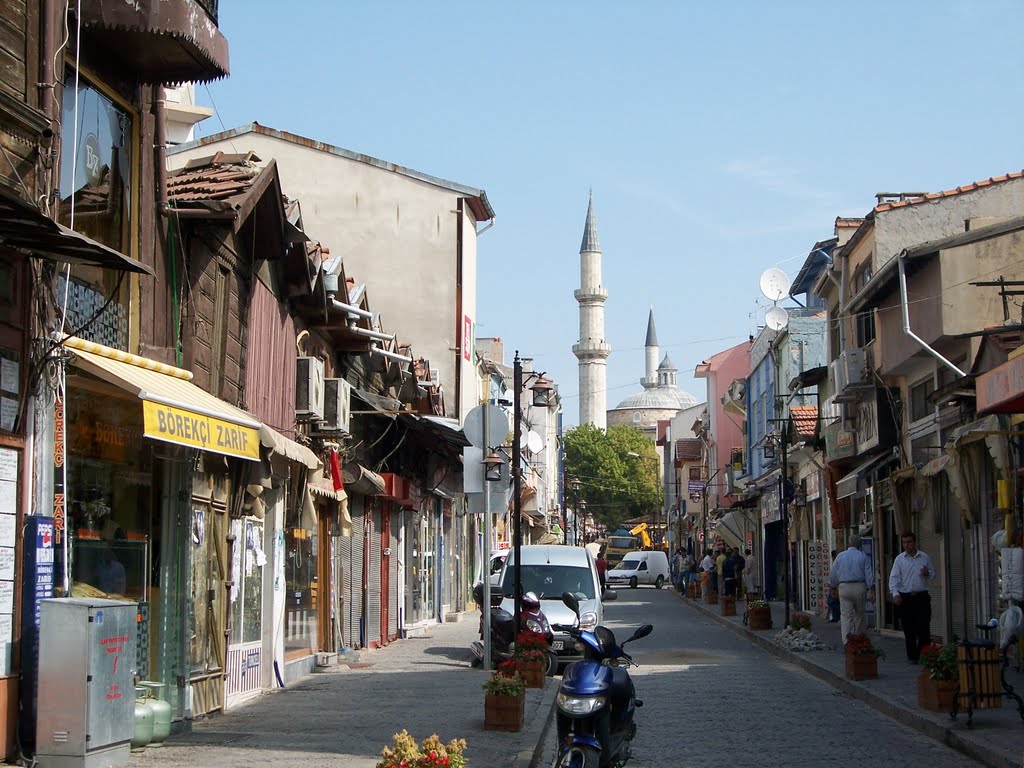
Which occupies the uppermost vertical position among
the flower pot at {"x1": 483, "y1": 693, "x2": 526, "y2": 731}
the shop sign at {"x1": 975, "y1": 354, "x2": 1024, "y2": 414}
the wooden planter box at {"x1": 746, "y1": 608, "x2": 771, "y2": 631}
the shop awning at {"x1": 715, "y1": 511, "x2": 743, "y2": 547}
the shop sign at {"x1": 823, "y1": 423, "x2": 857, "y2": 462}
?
the shop sign at {"x1": 823, "y1": 423, "x2": 857, "y2": 462}

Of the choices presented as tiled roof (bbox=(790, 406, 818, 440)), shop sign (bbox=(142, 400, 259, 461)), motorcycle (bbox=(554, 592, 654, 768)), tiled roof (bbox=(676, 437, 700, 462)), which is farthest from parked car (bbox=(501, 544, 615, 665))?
tiled roof (bbox=(676, 437, 700, 462))

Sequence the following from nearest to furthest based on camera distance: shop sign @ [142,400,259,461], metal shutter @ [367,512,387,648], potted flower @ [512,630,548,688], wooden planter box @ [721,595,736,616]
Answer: shop sign @ [142,400,259,461] < potted flower @ [512,630,548,688] < metal shutter @ [367,512,387,648] < wooden planter box @ [721,595,736,616]

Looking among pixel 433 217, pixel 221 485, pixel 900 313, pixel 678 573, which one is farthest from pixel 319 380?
pixel 678 573

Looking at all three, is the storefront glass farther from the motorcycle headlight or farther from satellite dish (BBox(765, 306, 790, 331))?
satellite dish (BBox(765, 306, 790, 331))

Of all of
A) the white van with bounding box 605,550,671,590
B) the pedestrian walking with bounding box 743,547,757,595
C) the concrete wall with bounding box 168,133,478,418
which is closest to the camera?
the concrete wall with bounding box 168,133,478,418

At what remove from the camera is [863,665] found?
1747cm

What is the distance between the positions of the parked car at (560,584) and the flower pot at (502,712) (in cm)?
793

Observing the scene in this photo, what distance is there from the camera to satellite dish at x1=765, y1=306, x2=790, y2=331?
42.6m

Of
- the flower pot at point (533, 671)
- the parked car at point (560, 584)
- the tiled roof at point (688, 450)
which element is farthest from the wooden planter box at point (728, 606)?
the tiled roof at point (688, 450)

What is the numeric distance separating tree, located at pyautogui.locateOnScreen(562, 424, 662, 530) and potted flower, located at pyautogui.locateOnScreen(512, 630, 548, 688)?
104 metres

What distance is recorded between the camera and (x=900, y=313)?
2348cm

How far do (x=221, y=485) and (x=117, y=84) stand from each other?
4.35 metres

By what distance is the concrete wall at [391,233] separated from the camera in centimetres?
3247

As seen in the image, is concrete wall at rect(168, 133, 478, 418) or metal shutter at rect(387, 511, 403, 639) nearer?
metal shutter at rect(387, 511, 403, 639)
